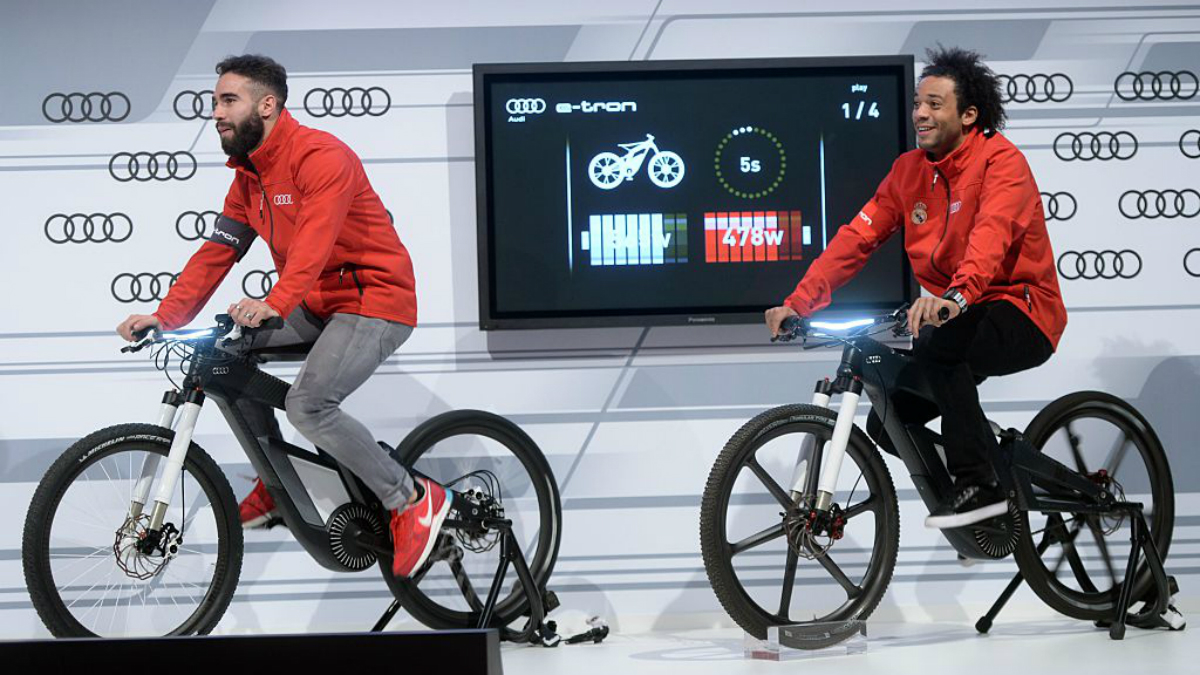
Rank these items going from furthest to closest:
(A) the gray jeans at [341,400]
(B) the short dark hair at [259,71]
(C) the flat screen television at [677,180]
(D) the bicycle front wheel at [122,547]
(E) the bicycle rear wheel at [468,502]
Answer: (C) the flat screen television at [677,180] → (E) the bicycle rear wheel at [468,502] → (B) the short dark hair at [259,71] → (A) the gray jeans at [341,400] → (D) the bicycle front wheel at [122,547]

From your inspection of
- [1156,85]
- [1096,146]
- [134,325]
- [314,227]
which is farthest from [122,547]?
[1156,85]

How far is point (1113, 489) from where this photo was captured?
3.96 m

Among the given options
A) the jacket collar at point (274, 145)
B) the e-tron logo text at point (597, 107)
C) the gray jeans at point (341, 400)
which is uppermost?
the e-tron logo text at point (597, 107)

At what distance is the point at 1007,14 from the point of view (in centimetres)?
426

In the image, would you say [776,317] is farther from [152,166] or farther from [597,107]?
[152,166]

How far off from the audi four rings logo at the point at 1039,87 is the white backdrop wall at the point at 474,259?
17 mm

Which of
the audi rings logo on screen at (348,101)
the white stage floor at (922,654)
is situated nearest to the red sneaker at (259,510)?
the white stage floor at (922,654)

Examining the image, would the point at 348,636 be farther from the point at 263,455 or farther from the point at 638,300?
the point at 638,300

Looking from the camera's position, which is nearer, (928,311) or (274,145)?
(928,311)

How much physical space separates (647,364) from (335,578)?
1237 millimetres

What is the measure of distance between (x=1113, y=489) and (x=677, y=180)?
5.57ft

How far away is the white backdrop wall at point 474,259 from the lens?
405 cm

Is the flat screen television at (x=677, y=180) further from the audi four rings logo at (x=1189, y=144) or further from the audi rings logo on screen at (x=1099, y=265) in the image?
the audi four rings logo at (x=1189, y=144)

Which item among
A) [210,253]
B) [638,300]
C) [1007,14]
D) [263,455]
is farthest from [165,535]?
[1007,14]
